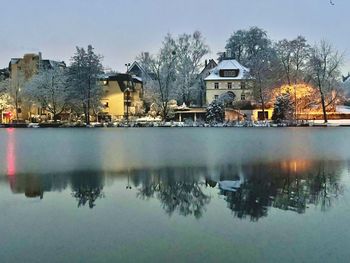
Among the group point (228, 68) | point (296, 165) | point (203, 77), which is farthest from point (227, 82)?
point (296, 165)

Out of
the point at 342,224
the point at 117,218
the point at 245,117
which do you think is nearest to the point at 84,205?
the point at 117,218

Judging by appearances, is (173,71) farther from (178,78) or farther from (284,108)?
(284,108)

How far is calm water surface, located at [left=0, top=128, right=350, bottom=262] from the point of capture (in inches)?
282

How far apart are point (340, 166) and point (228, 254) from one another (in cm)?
1182

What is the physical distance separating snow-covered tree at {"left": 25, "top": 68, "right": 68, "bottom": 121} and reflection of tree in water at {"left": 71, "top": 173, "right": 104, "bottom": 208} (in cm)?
6303

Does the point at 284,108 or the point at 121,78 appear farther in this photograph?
the point at 121,78

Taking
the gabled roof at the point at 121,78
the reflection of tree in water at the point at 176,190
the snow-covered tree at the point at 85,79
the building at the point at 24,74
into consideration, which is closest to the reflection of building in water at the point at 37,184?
the reflection of tree in water at the point at 176,190

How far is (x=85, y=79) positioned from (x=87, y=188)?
63001 millimetres

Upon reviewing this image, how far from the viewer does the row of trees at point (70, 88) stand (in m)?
74.0

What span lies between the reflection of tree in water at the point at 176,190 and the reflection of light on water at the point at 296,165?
3367mm

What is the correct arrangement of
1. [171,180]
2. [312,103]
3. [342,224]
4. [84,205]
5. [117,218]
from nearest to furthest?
[342,224] < [117,218] < [84,205] < [171,180] < [312,103]

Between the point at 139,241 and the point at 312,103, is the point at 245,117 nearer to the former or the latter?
the point at 312,103

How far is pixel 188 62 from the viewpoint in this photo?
8281 centimetres

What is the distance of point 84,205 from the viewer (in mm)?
10836
